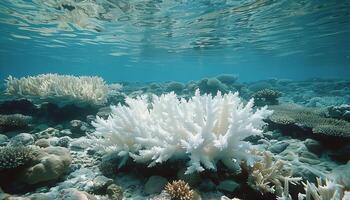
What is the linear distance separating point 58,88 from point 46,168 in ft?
17.2

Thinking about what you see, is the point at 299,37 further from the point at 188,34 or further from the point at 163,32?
the point at 163,32

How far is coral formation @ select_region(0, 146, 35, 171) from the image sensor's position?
166 inches

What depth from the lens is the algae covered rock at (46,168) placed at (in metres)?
4.14

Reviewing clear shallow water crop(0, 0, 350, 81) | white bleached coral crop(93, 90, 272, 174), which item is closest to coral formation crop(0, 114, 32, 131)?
white bleached coral crop(93, 90, 272, 174)

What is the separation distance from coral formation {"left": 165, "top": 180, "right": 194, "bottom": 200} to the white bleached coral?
223 mm

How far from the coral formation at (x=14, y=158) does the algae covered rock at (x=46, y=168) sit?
129 mm

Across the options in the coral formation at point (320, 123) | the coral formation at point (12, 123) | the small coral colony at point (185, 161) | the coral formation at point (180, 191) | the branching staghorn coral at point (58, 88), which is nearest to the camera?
the coral formation at point (180, 191)

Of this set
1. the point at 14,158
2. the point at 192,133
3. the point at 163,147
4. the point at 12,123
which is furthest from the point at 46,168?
the point at 12,123

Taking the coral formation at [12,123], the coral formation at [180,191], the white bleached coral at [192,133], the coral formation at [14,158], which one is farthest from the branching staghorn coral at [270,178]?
the coral formation at [12,123]

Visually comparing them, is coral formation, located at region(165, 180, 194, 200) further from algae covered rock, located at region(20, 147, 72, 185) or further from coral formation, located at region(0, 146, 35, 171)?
coral formation, located at region(0, 146, 35, 171)

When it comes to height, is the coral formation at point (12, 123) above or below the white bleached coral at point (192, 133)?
below

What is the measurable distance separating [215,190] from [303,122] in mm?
4184

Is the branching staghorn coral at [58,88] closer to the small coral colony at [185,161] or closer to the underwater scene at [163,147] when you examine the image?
the underwater scene at [163,147]

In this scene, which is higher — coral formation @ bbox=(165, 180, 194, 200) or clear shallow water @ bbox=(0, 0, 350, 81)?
clear shallow water @ bbox=(0, 0, 350, 81)
